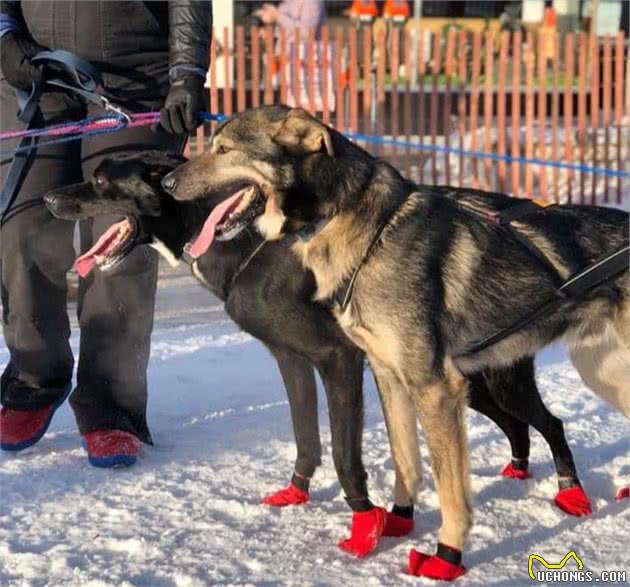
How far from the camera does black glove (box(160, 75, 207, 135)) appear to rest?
3.83 metres

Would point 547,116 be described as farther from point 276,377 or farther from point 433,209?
point 433,209

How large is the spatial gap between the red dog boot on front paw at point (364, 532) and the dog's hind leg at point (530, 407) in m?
0.71

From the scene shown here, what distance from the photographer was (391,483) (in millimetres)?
3924

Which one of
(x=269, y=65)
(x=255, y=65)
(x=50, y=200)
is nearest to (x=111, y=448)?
(x=50, y=200)

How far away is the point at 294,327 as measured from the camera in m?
3.40

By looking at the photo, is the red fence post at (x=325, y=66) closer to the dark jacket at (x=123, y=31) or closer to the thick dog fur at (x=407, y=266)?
the dark jacket at (x=123, y=31)

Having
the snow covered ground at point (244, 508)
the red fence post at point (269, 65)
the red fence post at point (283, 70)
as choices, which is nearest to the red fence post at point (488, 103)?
the red fence post at point (283, 70)

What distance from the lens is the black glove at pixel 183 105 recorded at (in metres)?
3.83

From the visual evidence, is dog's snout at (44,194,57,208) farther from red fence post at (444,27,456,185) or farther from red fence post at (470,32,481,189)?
red fence post at (470,32,481,189)

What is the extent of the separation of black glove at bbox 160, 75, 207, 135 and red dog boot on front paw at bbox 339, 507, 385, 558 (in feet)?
4.86

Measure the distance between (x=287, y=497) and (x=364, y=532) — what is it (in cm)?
44

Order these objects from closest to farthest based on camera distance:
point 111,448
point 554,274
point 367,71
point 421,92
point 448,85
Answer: point 554,274 < point 111,448 < point 367,71 < point 421,92 < point 448,85

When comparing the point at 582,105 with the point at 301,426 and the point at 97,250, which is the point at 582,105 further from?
the point at 97,250

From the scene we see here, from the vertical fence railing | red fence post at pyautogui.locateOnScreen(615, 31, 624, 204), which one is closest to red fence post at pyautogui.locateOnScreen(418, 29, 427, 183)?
the vertical fence railing
